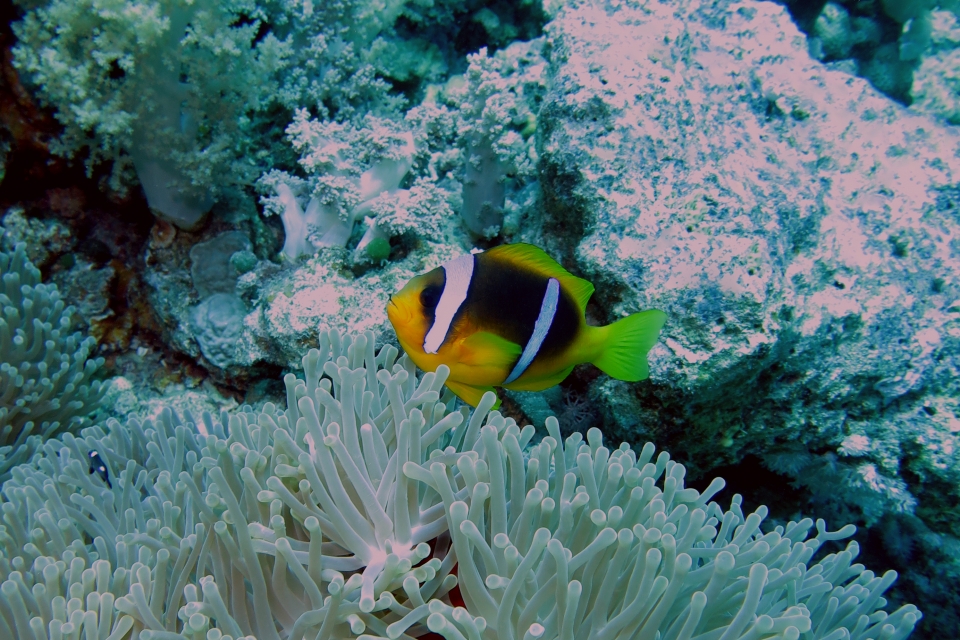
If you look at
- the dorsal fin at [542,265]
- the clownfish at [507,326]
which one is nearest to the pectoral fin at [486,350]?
the clownfish at [507,326]

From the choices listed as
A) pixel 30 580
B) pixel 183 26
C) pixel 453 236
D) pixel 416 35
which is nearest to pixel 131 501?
pixel 30 580

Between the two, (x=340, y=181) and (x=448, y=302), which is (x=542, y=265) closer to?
(x=448, y=302)

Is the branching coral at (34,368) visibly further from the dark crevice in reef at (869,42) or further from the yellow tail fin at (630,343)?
the dark crevice in reef at (869,42)

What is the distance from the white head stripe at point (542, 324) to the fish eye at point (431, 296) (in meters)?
0.31

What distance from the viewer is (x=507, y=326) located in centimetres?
166

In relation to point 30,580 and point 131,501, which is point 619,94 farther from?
point 30,580

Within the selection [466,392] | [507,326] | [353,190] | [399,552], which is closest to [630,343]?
[507,326]

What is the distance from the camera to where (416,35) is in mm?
4270

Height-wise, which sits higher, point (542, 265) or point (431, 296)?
point (542, 265)

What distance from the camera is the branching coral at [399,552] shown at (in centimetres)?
124

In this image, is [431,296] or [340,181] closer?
[431,296]

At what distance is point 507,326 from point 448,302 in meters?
0.19

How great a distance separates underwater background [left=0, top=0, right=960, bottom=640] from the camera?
1347 millimetres

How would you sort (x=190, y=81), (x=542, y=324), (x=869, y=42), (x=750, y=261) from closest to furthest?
(x=542, y=324), (x=750, y=261), (x=190, y=81), (x=869, y=42)
